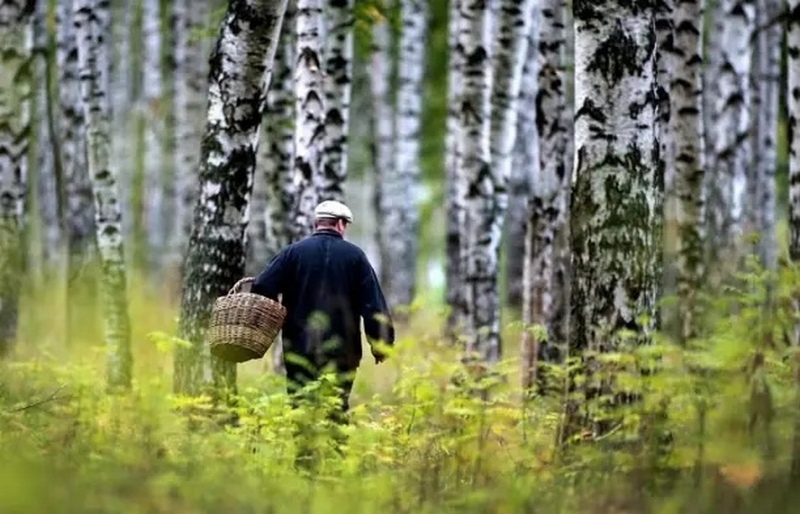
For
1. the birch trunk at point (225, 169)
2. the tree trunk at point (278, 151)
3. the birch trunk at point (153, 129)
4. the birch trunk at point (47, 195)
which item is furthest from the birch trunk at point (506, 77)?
the birch trunk at point (153, 129)

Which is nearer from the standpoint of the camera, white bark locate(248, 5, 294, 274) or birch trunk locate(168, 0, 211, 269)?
white bark locate(248, 5, 294, 274)

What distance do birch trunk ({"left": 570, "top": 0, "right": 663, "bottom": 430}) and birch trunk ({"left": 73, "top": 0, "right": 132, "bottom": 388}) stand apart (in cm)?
541

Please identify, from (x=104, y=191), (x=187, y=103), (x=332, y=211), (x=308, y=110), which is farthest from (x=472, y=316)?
(x=187, y=103)

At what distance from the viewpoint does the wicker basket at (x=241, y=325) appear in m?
8.52

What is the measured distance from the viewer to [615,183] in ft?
23.8

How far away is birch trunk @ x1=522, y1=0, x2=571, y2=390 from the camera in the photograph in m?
12.6

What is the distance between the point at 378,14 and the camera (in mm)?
15023

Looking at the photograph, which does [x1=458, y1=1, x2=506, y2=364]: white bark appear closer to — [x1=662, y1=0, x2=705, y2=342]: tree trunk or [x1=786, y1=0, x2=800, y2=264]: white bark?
[x1=662, y1=0, x2=705, y2=342]: tree trunk

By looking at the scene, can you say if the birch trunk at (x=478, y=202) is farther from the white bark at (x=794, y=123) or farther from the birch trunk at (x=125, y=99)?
the birch trunk at (x=125, y=99)

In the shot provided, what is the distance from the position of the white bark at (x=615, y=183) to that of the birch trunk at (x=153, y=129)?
1870cm

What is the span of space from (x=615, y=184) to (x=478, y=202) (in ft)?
20.4

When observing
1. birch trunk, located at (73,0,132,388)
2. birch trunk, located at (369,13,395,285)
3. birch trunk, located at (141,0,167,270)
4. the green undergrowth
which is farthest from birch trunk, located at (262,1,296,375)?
the green undergrowth

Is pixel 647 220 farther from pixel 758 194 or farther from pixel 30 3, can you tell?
pixel 758 194

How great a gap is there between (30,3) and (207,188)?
14.3 feet
